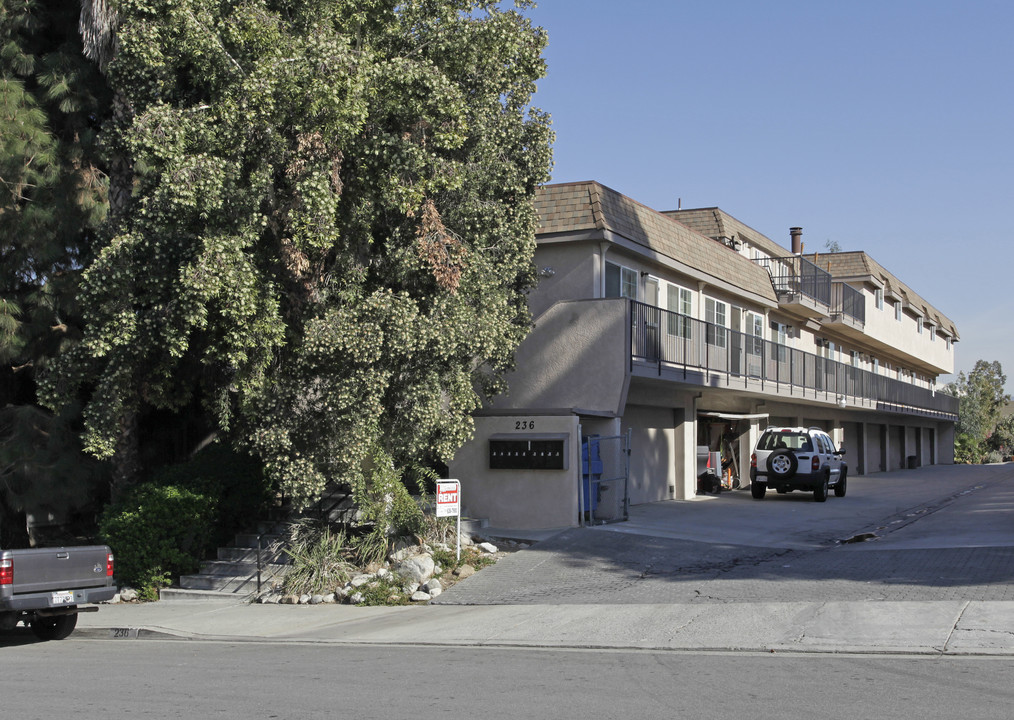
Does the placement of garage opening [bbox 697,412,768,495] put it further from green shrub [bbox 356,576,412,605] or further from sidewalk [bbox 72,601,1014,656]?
sidewalk [bbox 72,601,1014,656]

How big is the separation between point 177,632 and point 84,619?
7.61 feet

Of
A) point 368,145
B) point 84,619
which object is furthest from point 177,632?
point 368,145

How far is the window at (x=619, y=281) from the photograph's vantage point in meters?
22.6

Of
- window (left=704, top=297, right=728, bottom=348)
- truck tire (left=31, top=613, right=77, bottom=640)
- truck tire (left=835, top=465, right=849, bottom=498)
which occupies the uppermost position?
window (left=704, top=297, right=728, bottom=348)

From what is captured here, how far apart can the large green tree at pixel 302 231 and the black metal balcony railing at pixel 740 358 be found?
20.4 ft

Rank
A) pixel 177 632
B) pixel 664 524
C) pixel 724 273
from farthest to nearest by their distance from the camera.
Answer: pixel 724 273, pixel 664 524, pixel 177 632

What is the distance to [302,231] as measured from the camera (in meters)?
14.0

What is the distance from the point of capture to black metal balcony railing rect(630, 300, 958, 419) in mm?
21859

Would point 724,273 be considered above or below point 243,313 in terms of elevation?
above

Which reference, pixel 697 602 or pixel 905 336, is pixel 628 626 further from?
pixel 905 336

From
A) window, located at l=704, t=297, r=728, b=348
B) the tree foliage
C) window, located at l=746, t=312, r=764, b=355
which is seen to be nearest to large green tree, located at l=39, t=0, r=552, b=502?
window, located at l=704, t=297, r=728, b=348

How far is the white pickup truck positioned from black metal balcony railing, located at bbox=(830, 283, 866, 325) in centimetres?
3157

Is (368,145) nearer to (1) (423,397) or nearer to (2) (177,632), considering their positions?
(1) (423,397)

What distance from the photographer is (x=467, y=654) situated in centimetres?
1086
